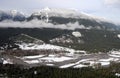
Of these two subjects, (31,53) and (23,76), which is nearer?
(23,76)

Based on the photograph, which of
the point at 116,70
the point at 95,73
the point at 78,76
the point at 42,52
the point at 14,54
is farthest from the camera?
the point at 42,52

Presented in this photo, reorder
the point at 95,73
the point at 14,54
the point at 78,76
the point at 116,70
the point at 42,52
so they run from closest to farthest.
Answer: the point at 78,76 → the point at 95,73 → the point at 116,70 → the point at 14,54 → the point at 42,52

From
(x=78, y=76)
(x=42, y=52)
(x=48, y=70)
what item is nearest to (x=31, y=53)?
(x=42, y=52)

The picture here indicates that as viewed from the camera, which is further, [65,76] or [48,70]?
[48,70]

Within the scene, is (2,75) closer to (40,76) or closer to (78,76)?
(40,76)

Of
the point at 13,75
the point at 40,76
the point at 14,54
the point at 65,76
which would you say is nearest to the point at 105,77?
the point at 65,76

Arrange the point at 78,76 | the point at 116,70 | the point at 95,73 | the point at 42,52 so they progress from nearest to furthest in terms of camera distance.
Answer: the point at 78,76 → the point at 95,73 → the point at 116,70 → the point at 42,52

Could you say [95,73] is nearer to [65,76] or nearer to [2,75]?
[65,76]

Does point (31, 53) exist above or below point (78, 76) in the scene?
below

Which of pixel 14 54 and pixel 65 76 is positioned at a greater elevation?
pixel 65 76
